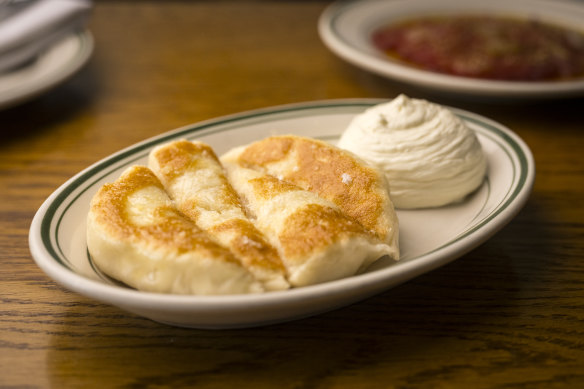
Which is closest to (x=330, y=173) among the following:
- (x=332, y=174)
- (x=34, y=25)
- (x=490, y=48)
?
(x=332, y=174)

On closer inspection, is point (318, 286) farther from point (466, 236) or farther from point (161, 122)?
point (161, 122)

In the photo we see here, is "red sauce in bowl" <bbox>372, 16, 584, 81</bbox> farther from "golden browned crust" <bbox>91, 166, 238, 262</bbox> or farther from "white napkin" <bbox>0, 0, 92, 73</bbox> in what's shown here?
"golden browned crust" <bbox>91, 166, 238, 262</bbox>

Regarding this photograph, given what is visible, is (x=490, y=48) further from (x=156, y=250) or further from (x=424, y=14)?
(x=156, y=250)

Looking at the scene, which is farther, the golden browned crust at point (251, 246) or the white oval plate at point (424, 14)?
the white oval plate at point (424, 14)

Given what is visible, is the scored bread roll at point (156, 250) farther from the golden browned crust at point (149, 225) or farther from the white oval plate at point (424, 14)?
the white oval plate at point (424, 14)

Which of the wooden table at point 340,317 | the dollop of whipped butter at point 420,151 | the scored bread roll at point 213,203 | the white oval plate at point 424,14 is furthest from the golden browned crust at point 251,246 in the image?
the white oval plate at point 424,14
